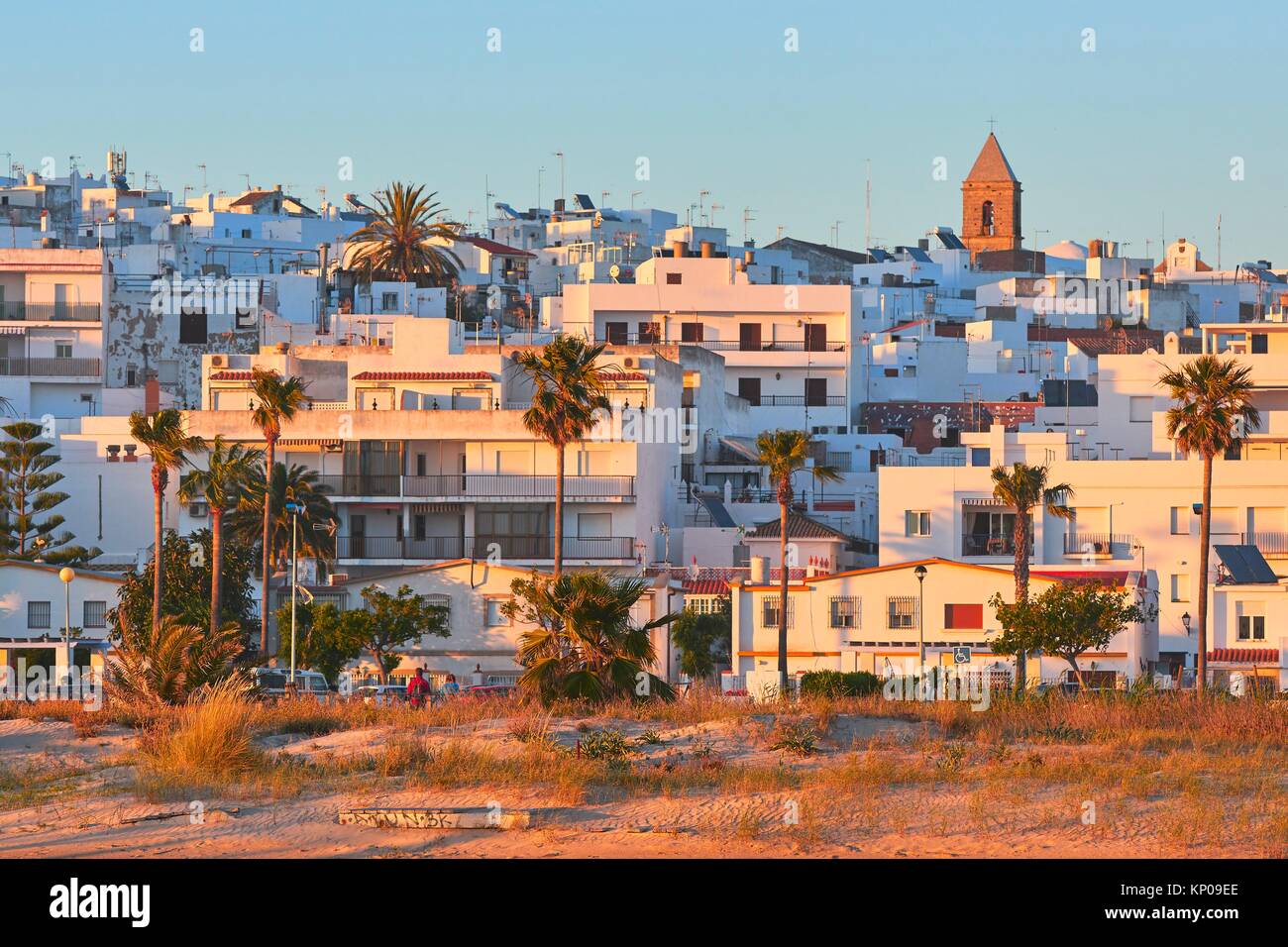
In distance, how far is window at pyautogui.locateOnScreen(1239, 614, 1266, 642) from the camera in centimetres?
5522

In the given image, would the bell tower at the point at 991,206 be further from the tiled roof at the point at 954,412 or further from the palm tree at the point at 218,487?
the palm tree at the point at 218,487

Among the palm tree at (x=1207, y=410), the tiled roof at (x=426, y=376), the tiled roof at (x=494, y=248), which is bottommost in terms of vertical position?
the palm tree at (x=1207, y=410)

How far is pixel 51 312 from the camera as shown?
81.8 m

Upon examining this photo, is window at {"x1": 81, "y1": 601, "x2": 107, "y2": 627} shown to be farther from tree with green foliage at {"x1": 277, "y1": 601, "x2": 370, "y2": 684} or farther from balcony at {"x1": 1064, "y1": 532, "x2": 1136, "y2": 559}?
balcony at {"x1": 1064, "y1": 532, "x2": 1136, "y2": 559}

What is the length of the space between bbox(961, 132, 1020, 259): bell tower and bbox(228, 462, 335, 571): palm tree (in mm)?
125439

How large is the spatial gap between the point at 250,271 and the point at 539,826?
329 ft

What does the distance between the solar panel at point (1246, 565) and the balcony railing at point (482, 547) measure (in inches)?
646

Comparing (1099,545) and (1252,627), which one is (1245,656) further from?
(1099,545)

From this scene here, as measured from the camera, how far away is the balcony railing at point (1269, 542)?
61344 mm

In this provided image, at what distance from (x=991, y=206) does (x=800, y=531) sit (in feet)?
407

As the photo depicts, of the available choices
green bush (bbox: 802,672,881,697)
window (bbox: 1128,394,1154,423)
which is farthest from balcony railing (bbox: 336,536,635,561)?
window (bbox: 1128,394,1154,423)

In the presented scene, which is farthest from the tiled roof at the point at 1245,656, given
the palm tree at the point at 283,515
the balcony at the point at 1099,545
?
the palm tree at the point at 283,515

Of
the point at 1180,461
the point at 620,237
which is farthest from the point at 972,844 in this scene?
the point at 620,237

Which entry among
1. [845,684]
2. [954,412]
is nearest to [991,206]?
[954,412]
